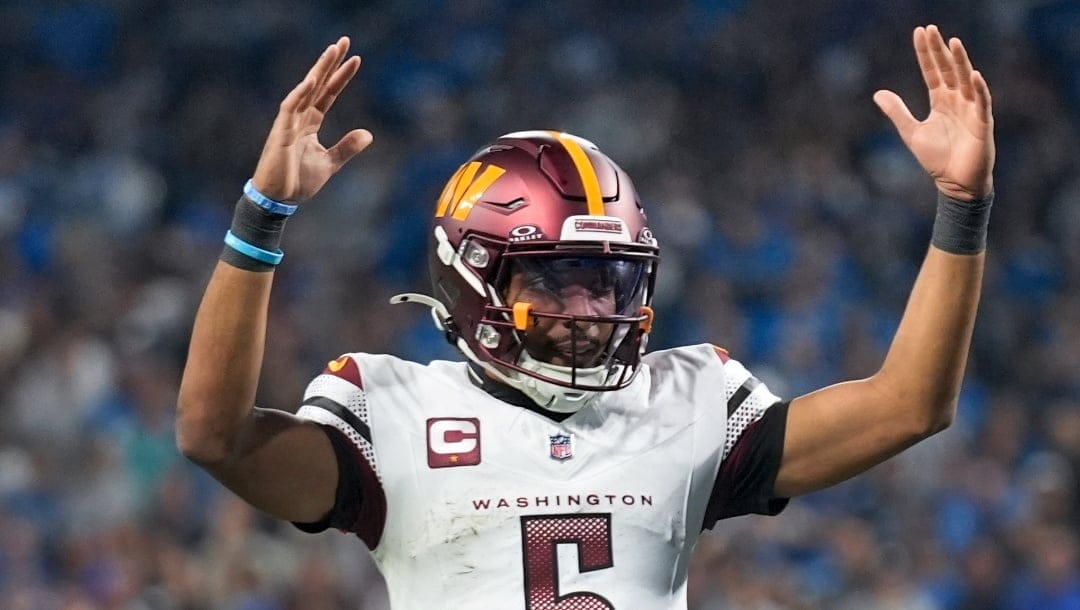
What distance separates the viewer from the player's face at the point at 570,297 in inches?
93.6

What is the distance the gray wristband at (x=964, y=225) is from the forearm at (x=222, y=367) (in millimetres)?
969

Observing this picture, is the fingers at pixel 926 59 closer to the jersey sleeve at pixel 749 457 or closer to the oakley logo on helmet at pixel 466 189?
the jersey sleeve at pixel 749 457

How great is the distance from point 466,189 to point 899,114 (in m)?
0.66

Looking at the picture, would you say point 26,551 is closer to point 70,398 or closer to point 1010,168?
point 70,398

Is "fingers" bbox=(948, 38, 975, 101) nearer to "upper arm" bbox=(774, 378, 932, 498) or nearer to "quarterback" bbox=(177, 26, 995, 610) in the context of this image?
"quarterback" bbox=(177, 26, 995, 610)

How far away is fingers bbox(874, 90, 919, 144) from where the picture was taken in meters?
2.38

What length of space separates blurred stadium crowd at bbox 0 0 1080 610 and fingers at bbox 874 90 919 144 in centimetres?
288

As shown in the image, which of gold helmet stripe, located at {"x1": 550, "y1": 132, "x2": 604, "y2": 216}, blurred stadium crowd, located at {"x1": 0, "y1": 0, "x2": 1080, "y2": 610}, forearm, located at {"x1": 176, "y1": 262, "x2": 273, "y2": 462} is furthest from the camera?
blurred stadium crowd, located at {"x1": 0, "y1": 0, "x2": 1080, "y2": 610}

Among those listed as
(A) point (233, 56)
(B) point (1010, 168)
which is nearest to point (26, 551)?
Answer: (A) point (233, 56)

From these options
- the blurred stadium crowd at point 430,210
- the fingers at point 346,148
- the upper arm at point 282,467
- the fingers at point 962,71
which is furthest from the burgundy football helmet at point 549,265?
the blurred stadium crowd at point 430,210

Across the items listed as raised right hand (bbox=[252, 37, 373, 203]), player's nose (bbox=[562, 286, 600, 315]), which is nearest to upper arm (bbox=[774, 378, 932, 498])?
player's nose (bbox=[562, 286, 600, 315])

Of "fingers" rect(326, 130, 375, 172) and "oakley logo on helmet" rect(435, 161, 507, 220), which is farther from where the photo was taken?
"oakley logo on helmet" rect(435, 161, 507, 220)

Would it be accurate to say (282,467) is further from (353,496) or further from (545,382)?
(545,382)

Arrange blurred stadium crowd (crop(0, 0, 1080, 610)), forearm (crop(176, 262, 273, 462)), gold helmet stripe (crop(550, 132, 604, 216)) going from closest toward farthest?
forearm (crop(176, 262, 273, 462)) → gold helmet stripe (crop(550, 132, 604, 216)) → blurred stadium crowd (crop(0, 0, 1080, 610))
